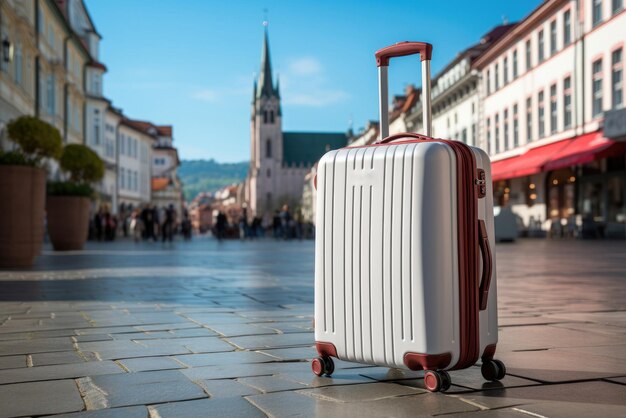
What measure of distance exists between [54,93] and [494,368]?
138ft

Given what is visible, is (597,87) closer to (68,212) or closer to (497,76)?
(497,76)

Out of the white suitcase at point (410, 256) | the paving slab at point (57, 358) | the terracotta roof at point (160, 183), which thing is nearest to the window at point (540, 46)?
the paving slab at point (57, 358)

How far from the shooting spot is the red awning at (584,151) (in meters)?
30.5

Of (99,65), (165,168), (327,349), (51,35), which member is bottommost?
→ (327,349)

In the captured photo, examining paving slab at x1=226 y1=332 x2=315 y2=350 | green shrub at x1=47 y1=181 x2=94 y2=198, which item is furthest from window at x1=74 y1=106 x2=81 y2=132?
paving slab at x1=226 y1=332 x2=315 y2=350

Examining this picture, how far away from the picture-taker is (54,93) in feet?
140

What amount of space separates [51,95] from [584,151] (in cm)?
2557

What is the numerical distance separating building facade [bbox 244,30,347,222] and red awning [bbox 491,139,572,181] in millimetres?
115001

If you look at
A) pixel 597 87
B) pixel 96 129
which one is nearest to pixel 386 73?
pixel 597 87

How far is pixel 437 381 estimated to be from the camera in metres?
3.31

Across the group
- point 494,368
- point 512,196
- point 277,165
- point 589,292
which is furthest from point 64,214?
point 277,165

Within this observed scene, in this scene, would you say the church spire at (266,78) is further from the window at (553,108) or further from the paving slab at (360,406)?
the paving slab at (360,406)

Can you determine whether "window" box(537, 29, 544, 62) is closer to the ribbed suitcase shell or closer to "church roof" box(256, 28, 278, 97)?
the ribbed suitcase shell

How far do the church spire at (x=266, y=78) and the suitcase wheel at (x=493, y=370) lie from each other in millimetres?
160626
